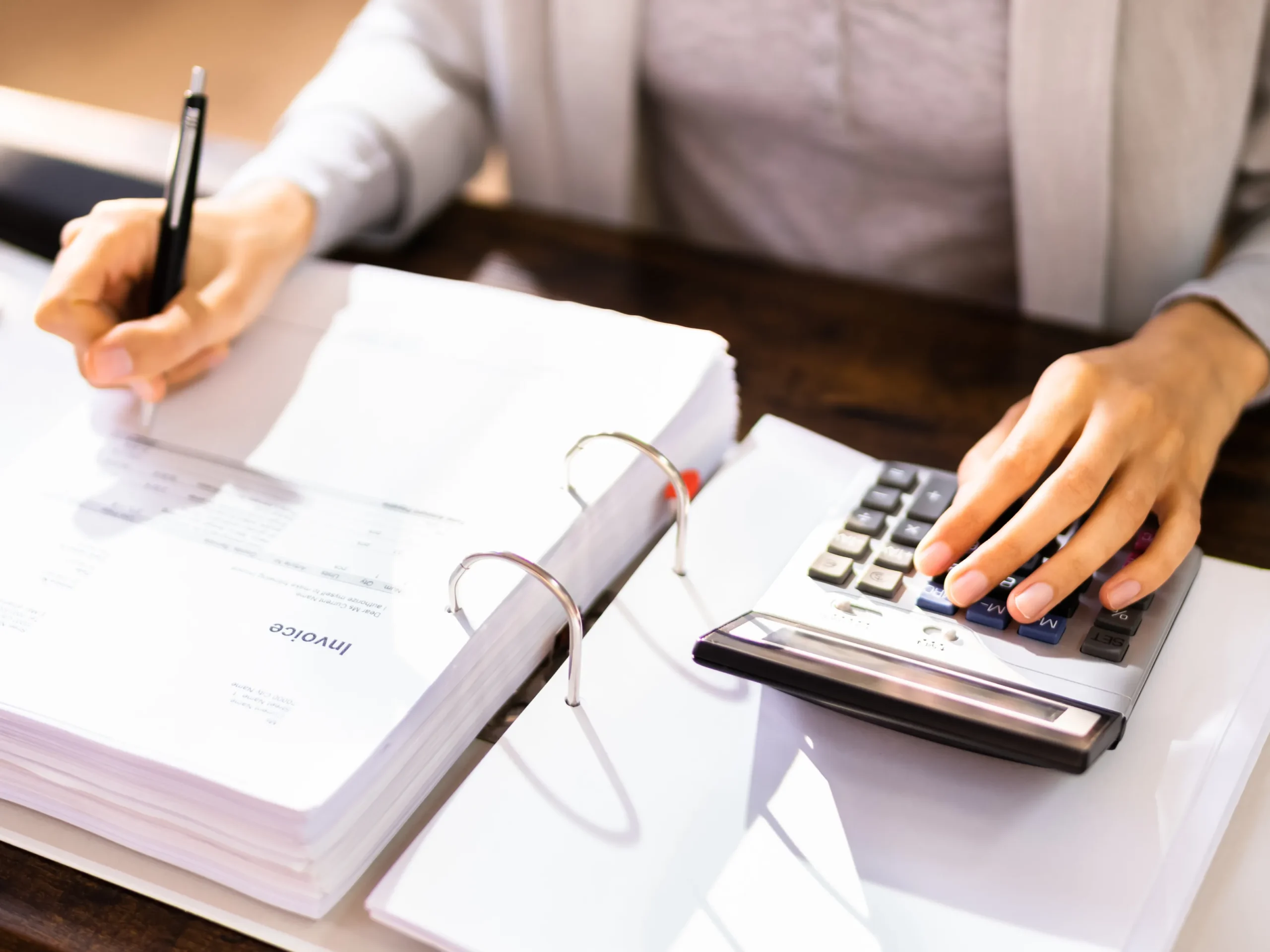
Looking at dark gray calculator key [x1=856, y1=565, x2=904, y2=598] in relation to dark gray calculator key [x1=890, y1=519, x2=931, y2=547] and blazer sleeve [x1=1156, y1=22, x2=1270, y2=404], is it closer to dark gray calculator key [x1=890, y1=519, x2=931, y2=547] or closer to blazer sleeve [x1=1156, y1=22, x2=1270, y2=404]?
dark gray calculator key [x1=890, y1=519, x2=931, y2=547]

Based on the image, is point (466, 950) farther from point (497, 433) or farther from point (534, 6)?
point (534, 6)

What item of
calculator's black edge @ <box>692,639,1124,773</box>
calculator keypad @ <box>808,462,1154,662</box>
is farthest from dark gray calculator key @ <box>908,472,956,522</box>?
calculator's black edge @ <box>692,639,1124,773</box>

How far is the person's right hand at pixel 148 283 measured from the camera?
1.62 feet

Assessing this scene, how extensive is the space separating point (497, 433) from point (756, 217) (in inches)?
18.8

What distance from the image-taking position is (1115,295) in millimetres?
712

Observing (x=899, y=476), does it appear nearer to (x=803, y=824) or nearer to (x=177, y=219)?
(x=803, y=824)

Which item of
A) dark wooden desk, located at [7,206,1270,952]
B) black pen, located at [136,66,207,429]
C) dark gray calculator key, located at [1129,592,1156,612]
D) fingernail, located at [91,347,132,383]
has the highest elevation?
black pen, located at [136,66,207,429]

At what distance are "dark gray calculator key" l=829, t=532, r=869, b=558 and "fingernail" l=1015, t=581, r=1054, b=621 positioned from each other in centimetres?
6

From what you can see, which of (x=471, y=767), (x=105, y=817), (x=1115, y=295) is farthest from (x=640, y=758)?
(x=1115, y=295)

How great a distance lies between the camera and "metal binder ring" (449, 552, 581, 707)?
36 cm

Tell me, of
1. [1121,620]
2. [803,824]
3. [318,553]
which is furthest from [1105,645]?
[318,553]

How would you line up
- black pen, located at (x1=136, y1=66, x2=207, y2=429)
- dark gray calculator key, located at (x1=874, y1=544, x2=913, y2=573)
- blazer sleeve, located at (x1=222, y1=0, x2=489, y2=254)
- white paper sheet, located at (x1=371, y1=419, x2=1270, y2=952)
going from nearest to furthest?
white paper sheet, located at (x1=371, y1=419, x2=1270, y2=952), dark gray calculator key, located at (x1=874, y1=544, x2=913, y2=573), black pen, located at (x1=136, y1=66, x2=207, y2=429), blazer sleeve, located at (x1=222, y1=0, x2=489, y2=254)

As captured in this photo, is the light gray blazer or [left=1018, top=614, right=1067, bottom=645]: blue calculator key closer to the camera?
[left=1018, top=614, right=1067, bottom=645]: blue calculator key

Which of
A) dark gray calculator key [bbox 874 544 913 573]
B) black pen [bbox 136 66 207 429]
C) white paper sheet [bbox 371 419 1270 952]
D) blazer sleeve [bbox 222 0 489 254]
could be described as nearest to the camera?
white paper sheet [bbox 371 419 1270 952]
